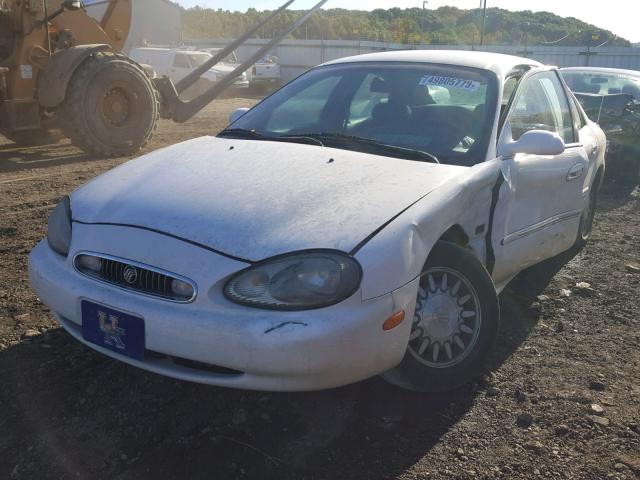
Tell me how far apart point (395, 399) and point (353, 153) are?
121 cm

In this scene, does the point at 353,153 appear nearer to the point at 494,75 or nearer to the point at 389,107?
the point at 389,107

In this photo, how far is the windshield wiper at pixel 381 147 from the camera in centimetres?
324

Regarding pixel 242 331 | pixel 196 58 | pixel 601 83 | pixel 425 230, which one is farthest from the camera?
pixel 196 58

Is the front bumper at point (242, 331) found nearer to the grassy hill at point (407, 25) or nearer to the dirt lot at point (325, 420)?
the dirt lot at point (325, 420)

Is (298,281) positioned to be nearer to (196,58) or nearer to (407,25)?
(196,58)

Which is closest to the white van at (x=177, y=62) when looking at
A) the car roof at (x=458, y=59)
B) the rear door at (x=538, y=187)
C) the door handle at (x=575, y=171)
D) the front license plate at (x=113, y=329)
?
the car roof at (x=458, y=59)

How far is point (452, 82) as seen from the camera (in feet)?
12.0

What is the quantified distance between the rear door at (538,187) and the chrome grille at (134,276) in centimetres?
168

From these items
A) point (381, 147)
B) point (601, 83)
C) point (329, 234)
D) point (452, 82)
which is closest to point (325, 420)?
point (329, 234)

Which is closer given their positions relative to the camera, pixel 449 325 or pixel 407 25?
pixel 449 325

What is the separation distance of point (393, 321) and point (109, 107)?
754 centimetres

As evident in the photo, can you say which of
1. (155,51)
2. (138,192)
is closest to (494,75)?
(138,192)

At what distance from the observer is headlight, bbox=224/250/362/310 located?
2391 mm

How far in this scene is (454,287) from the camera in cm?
297
